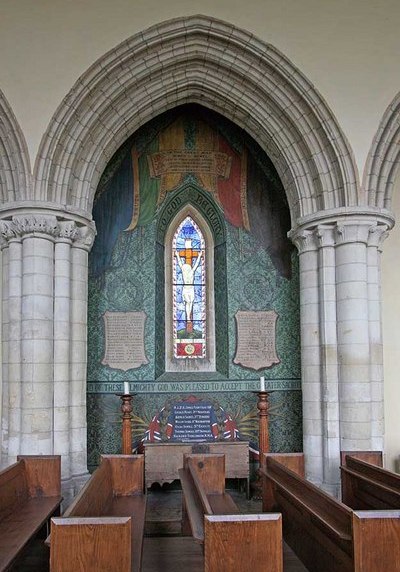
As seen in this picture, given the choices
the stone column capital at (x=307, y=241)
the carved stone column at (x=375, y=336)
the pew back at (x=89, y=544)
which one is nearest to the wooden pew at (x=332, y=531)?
the pew back at (x=89, y=544)

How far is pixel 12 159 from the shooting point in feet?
23.1

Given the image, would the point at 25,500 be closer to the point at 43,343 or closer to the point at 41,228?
the point at 43,343

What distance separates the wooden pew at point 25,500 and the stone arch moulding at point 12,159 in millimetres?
3047

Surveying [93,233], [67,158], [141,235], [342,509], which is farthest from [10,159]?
[342,509]

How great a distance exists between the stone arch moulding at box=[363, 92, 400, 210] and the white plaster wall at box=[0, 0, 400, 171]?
9 cm

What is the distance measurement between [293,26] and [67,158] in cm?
300

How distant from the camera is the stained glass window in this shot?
872 cm

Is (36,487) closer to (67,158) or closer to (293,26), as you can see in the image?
(67,158)

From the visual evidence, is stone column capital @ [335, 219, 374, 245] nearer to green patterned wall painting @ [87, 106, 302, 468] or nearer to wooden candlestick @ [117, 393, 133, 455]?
green patterned wall painting @ [87, 106, 302, 468]

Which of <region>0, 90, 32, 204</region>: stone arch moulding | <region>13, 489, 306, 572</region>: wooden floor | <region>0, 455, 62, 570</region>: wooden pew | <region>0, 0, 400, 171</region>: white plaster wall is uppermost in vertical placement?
<region>0, 0, 400, 171</region>: white plaster wall

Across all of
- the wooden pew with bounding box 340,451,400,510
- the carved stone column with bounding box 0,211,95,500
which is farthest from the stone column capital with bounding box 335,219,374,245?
the carved stone column with bounding box 0,211,95,500

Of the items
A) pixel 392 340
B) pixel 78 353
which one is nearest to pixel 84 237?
pixel 78 353

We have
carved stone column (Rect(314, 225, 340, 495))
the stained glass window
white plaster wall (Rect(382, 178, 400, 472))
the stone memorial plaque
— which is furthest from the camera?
the stained glass window

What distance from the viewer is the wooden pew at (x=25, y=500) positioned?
153 inches
